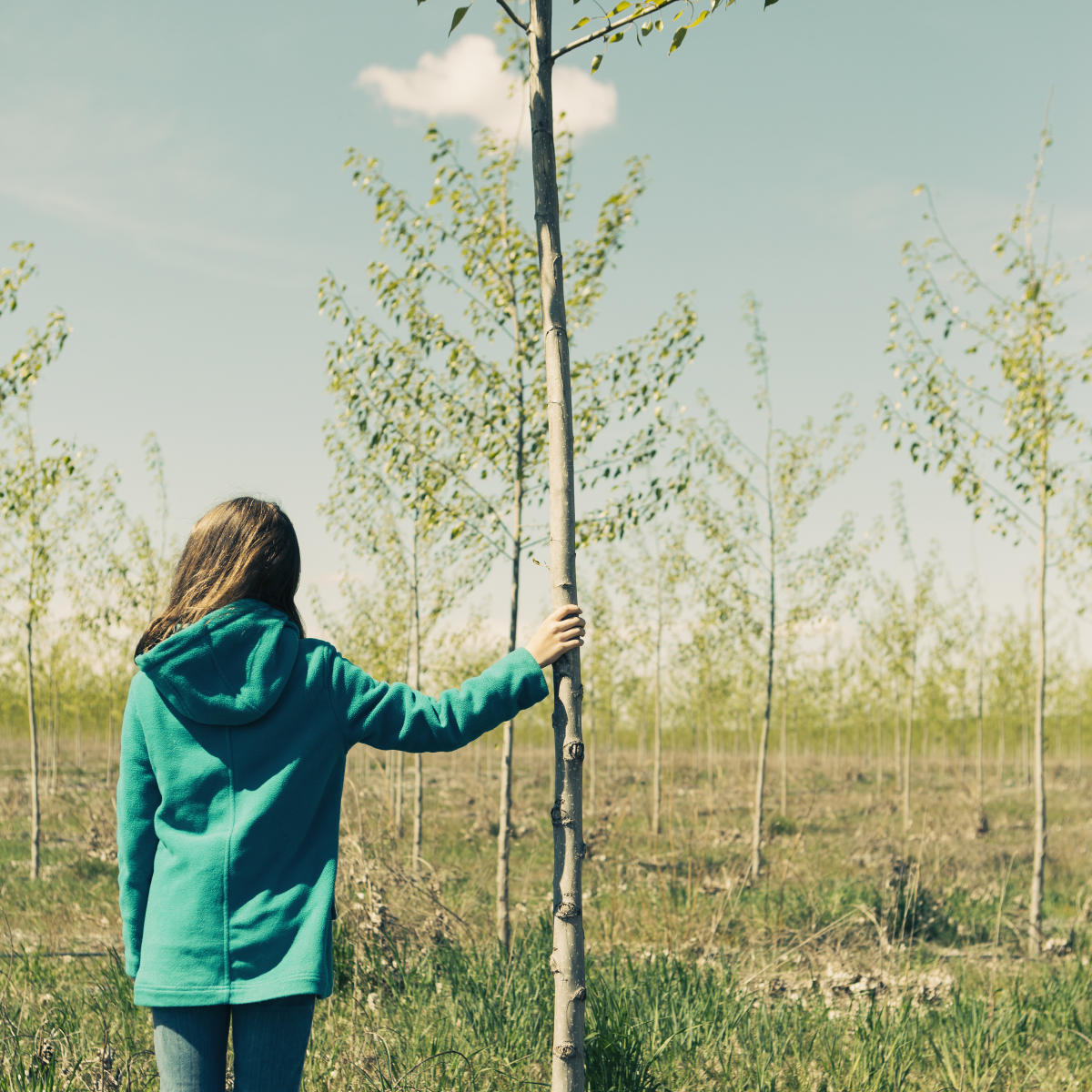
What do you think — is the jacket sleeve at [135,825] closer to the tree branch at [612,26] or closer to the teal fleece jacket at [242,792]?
the teal fleece jacket at [242,792]

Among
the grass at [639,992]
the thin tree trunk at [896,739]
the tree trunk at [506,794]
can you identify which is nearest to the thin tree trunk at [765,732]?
the grass at [639,992]

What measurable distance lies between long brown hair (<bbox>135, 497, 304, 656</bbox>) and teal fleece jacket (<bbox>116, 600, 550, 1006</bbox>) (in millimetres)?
64

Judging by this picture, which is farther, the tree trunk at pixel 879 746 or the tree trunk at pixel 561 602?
the tree trunk at pixel 879 746

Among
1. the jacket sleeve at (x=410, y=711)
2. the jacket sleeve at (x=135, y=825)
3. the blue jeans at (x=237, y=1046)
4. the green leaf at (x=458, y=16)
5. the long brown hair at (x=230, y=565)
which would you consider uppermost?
the green leaf at (x=458, y=16)

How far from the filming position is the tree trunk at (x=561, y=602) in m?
2.52

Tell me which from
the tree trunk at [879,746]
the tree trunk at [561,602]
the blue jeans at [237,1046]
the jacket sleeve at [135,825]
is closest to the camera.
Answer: the blue jeans at [237,1046]

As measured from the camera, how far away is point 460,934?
5.29 meters

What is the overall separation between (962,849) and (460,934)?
369 inches

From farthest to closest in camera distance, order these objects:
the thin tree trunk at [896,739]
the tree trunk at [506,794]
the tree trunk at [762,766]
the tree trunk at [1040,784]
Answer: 1. the thin tree trunk at [896,739]
2. the tree trunk at [762,766]
3. the tree trunk at [1040,784]
4. the tree trunk at [506,794]

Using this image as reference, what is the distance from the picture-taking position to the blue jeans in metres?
1.93

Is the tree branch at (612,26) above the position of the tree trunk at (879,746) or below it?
above

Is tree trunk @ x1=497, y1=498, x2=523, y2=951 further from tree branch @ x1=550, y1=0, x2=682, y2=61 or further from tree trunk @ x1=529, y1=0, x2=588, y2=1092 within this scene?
tree branch @ x1=550, y1=0, x2=682, y2=61

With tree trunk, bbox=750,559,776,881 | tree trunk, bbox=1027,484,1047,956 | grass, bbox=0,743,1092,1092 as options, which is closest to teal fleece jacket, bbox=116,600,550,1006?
grass, bbox=0,743,1092,1092

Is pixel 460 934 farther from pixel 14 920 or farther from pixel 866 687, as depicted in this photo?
pixel 866 687
